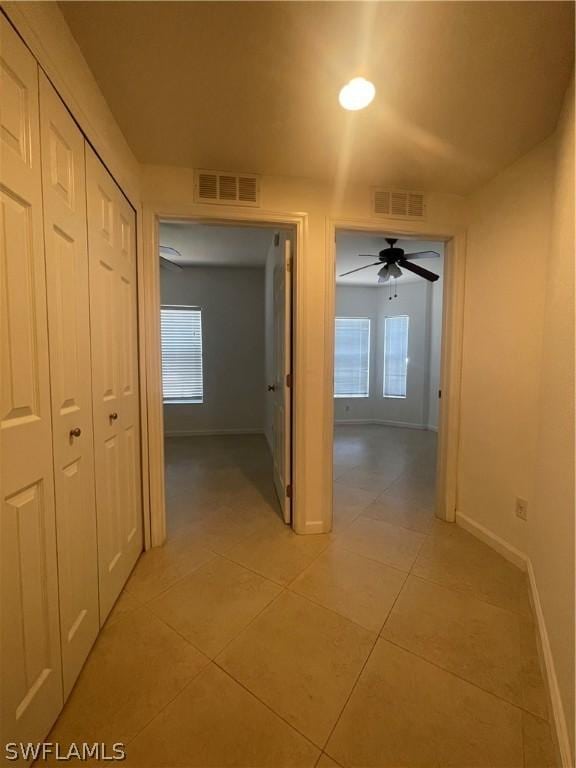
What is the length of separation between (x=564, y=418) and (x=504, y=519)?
3.42 ft

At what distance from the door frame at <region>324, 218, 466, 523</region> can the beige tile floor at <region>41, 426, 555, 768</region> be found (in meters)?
0.36

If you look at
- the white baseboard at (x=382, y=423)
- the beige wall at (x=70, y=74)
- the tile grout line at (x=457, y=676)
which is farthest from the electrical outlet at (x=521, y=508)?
the white baseboard at (x=382, y=423)

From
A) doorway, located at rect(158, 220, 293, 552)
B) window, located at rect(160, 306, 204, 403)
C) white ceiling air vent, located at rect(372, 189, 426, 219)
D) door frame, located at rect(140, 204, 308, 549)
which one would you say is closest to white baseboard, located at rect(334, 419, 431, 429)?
doorway, located at rect(158, 220, 293, 552)

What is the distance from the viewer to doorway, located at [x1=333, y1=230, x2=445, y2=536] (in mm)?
3550

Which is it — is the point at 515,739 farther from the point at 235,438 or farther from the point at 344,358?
the point at 344,358

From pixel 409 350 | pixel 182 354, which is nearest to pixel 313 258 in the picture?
pixel 182 354

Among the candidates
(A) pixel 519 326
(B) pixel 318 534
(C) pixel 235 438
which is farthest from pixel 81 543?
(C) pixel 235 438

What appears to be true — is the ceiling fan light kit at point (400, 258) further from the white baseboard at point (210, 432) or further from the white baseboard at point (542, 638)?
the white baseboard at point (210, 432)

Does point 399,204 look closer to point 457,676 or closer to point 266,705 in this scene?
point 457,676

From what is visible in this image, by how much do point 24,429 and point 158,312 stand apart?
1.17m

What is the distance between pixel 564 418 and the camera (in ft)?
3.90

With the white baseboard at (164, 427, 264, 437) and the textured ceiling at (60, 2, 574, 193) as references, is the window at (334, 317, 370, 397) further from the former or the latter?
the textured ceiling at (60, 2, 574, 193)

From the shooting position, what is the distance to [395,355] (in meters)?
5.78

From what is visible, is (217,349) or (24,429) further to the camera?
(217,349)
